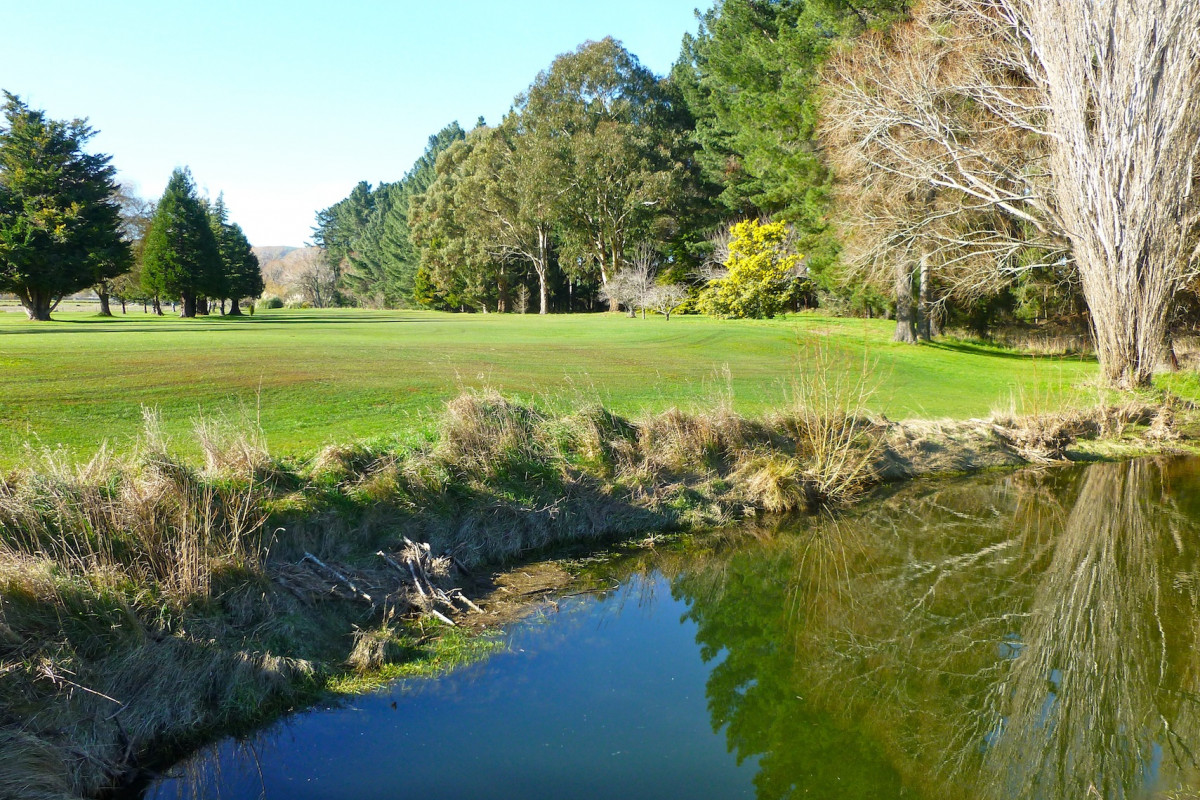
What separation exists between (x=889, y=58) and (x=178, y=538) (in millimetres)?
24210

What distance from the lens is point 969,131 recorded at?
24.0 m

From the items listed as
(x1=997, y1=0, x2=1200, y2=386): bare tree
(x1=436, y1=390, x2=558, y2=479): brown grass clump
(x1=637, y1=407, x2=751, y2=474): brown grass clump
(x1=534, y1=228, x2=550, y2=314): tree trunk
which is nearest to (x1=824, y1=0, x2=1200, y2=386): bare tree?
(x1=997, y1=0, x2=1200, y2=386): bare tree

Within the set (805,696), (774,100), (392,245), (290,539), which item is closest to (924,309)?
(774,100)

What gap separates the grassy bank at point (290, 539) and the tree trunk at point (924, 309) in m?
18.1

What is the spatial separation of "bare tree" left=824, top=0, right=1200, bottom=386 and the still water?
1082cm

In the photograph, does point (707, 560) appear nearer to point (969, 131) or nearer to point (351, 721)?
point (351, 721)

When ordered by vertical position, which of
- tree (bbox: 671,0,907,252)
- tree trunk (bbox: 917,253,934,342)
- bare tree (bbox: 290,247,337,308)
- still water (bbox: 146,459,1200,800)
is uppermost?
tree (bbox: 671,0,907,252)

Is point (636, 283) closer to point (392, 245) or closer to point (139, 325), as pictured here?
point (139, 325)

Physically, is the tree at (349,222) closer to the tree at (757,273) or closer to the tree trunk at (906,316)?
the tree at (757,273)

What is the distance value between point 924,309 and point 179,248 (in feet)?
120

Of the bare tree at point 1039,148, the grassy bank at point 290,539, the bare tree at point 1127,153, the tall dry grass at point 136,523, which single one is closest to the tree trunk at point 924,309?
the bare tree at point 1039,148

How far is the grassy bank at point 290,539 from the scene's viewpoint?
548 cm

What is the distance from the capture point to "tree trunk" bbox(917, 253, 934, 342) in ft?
92.4

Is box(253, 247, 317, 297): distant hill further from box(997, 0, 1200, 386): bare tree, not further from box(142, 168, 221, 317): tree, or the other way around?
box(997, 0, 1200, 386): bare tree
